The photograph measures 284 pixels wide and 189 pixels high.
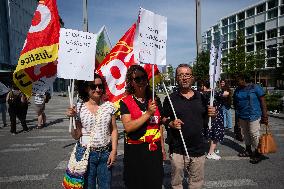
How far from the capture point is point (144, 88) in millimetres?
3400

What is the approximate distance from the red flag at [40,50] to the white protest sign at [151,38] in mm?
1379

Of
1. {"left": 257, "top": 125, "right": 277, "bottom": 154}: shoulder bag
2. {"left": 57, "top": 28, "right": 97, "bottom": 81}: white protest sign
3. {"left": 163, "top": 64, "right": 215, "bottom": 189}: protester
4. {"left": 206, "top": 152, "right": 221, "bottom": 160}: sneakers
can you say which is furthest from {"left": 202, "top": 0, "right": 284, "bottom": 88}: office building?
{"left": 57, "top": 28, "right": 97, "bottom": 81}: white protest sign

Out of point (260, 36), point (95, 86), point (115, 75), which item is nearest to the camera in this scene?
point (95, 86)

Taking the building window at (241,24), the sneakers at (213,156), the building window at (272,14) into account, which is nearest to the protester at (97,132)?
the sneakers at (213,156)

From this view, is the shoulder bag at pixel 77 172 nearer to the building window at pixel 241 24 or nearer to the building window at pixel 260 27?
the building window at pixel 260 27

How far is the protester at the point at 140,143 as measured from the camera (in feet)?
10.7

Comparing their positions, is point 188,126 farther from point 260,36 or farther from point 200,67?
point 260,36

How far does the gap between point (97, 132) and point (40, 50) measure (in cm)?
161

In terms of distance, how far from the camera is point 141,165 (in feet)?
10.8

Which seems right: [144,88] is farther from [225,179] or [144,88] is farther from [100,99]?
[225,179]

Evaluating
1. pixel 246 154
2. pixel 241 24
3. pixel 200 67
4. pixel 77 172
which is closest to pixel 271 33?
Result: pixel 241 24

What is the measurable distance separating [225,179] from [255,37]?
86.1 m

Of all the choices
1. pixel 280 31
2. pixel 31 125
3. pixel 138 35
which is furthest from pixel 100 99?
pixel 280 31

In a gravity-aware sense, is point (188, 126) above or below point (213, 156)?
above
